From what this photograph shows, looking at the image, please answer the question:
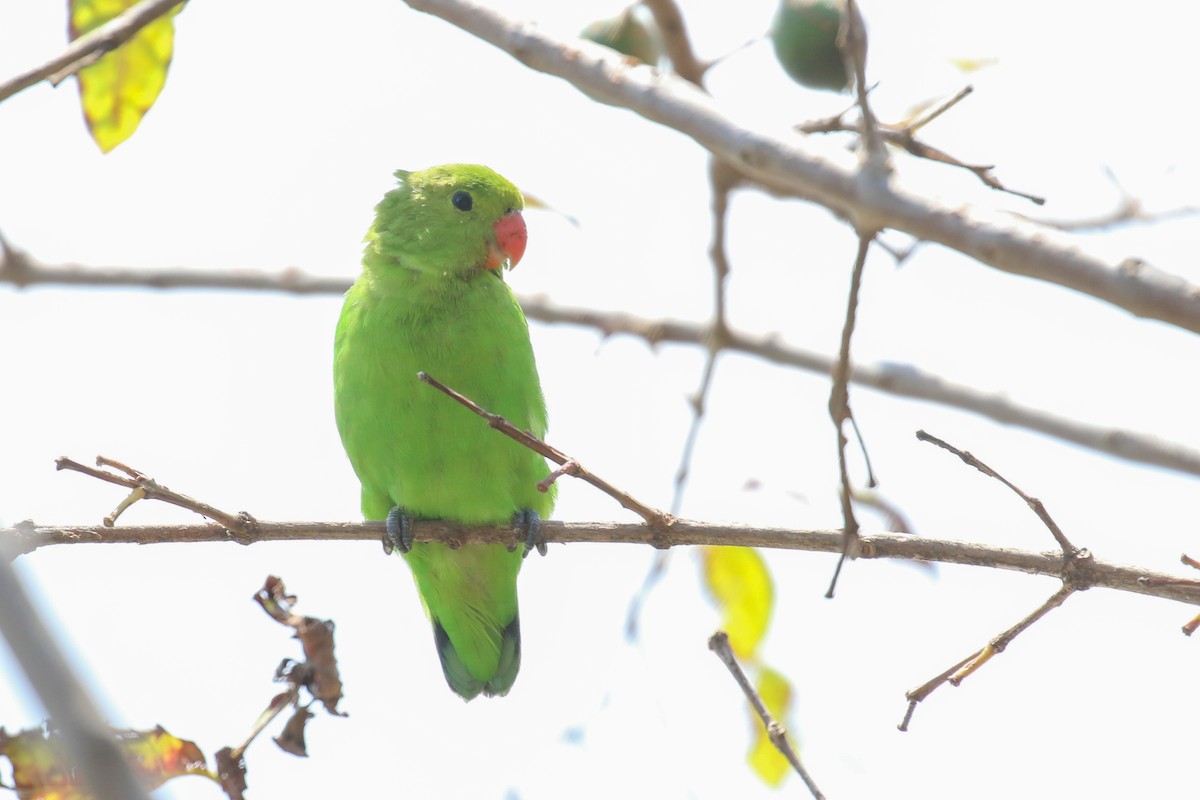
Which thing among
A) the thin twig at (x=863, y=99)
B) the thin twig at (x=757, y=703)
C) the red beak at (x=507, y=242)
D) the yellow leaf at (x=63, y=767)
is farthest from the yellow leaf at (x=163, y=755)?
the red beak at (x=507, y=242)

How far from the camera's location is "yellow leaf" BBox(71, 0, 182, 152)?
131 inches

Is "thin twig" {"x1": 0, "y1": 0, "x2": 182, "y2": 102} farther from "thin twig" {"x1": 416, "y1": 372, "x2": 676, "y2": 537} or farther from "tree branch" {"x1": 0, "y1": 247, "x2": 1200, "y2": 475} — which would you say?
"tree branch" {"x1": 0, "y1": 247, "x2": 1200, "y2": 475}

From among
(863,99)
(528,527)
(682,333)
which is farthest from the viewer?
(682,333)

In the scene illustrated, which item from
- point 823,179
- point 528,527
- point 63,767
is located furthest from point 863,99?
point 528,527

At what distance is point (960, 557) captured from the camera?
2623 millimetres

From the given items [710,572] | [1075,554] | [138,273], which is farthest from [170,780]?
[138,273]

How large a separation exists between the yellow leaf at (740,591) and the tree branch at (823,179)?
2.37m

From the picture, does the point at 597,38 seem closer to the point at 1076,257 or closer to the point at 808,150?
the point at 808,150

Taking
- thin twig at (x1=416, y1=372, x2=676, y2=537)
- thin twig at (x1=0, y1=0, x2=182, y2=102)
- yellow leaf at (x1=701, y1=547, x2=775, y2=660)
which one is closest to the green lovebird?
yellow leaf at (x1=701, y1=547, x2=775, y2=660)

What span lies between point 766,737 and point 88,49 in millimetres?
3453

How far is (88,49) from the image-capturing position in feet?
8.08

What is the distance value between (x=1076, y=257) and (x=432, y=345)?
290 centimetres

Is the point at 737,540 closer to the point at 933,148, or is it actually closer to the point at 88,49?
the point at 933,148

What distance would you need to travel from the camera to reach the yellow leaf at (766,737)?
15.0ft
